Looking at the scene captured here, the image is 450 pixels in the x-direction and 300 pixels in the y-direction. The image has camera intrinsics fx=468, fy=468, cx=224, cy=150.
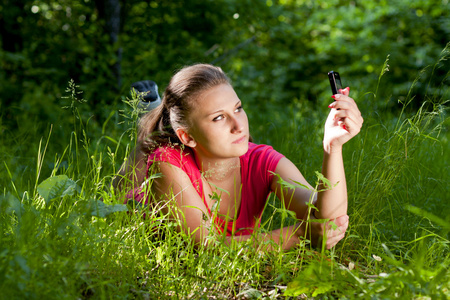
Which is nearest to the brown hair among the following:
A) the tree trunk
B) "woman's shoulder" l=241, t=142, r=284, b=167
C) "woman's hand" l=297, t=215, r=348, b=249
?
"woman's shoulder" l=241, t=142, r=284, b=167

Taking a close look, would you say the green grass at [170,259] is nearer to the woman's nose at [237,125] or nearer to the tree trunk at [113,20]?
the woman's nose at [237,125]

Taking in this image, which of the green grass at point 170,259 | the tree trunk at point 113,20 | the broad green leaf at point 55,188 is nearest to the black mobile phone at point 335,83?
the green grass at point 170,259

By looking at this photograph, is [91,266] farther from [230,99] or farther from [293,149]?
[293,149]

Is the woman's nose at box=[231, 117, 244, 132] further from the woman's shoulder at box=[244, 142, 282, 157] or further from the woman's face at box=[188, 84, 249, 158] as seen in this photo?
the woman's shoulder at box=[244, 142, 282, 157]

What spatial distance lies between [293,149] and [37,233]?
185 centimetres

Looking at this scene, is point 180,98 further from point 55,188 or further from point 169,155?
point 55,188

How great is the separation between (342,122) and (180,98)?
3.03 ft

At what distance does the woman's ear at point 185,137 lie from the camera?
8.21ft

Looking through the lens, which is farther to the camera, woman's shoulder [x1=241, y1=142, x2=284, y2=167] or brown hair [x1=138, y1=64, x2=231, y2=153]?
woman's shoulder [x1=241, y1=142, x2=284, y2=167]

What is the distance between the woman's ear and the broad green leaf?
0.67 meters

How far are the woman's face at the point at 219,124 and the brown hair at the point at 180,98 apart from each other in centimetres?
5

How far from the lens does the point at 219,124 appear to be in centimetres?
238

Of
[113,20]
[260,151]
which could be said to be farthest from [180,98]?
[113,20]

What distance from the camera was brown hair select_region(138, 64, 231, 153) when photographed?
2.46 m
